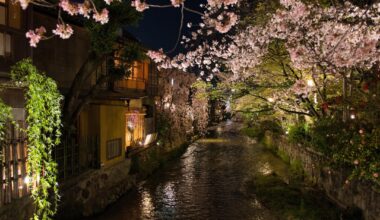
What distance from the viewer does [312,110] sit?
17609 mm

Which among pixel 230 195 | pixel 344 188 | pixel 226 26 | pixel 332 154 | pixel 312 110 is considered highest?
pixel 226 26

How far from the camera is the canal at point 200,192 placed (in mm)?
14508

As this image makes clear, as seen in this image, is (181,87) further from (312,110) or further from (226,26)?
(226,26)

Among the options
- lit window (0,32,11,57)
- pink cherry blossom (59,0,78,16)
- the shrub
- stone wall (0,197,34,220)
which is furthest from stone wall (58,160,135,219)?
the shrub

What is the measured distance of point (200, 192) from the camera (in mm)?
18078

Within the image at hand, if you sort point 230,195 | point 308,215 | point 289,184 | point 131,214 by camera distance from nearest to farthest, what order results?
point 308,215 → point 131,214 → point 230,195 → point 289,184

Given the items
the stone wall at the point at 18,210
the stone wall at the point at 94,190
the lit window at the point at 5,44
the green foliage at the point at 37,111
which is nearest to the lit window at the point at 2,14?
the lit window at the point at 5,44

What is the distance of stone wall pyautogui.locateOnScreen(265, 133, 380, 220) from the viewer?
11.3 meters

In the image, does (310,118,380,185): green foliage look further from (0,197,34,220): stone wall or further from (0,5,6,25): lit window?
(0,5,6,25): lit window

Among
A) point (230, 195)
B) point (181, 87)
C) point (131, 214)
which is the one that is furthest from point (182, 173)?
point (181, 87)

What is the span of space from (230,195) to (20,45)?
454 inches

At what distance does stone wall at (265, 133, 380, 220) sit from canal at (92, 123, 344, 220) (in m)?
2.21

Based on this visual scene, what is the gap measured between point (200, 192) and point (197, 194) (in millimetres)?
467

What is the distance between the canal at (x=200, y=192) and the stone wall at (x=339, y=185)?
221 centimetres
